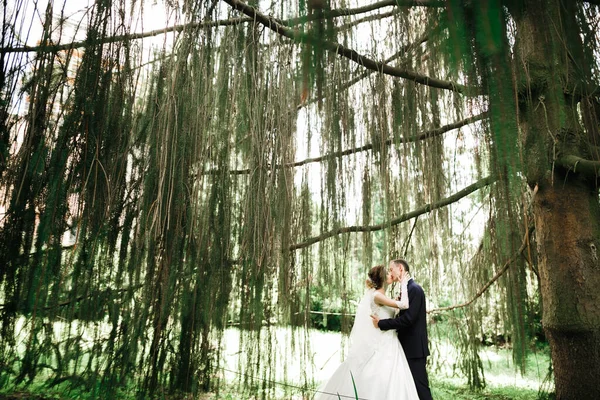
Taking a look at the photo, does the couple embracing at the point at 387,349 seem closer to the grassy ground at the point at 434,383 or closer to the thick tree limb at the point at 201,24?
the grassy ground at the point at 434,383

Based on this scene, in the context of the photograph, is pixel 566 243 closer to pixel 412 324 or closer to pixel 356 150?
pixel 412 324

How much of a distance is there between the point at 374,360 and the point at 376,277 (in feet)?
1.46

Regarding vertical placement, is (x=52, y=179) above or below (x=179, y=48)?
below

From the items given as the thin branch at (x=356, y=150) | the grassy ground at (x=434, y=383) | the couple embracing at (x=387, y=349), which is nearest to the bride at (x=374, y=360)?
the couple embracing at (x=387, y=349)

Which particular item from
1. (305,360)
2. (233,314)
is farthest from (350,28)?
(305,360)

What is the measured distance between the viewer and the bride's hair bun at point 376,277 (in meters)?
2.34

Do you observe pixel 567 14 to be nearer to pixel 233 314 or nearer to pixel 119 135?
pixel 119 135

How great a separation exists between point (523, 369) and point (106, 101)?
203cm

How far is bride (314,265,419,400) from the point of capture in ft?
7.16

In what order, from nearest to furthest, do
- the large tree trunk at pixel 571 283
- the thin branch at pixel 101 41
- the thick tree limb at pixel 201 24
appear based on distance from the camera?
the thick tree limb at pixel 201 24
the thin branch at pixel 101 41
the large tree trunk at pixel 571 283

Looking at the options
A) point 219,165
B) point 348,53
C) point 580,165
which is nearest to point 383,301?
point 580,165

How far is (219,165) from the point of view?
165 cm

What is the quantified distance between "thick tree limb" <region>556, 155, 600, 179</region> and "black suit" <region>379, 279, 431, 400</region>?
924 mm

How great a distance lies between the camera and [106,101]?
1200 mm
